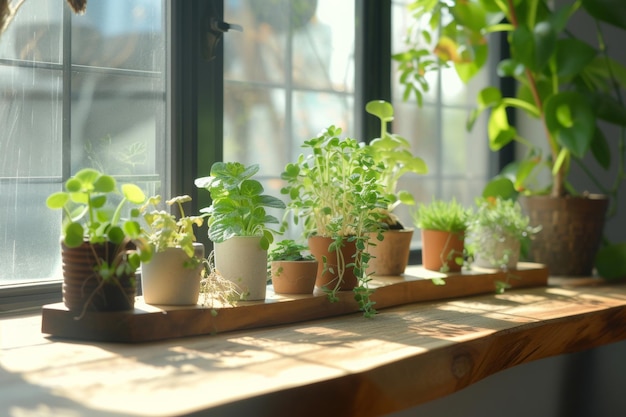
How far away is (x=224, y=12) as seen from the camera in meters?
2.01

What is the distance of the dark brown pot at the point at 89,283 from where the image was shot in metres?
1.41

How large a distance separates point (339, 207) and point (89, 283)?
64 cm

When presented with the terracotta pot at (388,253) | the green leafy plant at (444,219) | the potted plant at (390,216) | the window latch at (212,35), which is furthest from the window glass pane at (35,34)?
the green leafy plant at (444,219)

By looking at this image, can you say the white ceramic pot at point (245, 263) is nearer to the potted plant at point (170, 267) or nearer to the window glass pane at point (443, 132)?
the potted plant at point (170, 267)

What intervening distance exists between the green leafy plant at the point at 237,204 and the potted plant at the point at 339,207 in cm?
17

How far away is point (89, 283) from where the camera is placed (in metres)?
1.42

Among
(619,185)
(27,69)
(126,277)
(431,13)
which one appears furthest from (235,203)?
(619,185)

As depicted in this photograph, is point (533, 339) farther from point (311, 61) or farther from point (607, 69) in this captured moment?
point (607, 69)

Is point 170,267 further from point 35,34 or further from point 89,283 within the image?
point 35,34

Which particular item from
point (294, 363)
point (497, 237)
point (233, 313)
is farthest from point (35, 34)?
point (497, 237)

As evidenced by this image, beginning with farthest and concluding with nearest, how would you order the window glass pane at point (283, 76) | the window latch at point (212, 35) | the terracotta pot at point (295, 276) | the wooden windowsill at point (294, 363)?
the window glass pane at point (283, 76), the window latch at point (212, 35), the terracotta pot at point (295, 276), the wooden windowsill at point (294, 363)

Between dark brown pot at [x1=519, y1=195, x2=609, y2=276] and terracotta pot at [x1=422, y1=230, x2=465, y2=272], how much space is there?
444 millimetres

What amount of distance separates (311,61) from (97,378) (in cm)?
131

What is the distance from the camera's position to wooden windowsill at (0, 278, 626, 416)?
107cm
